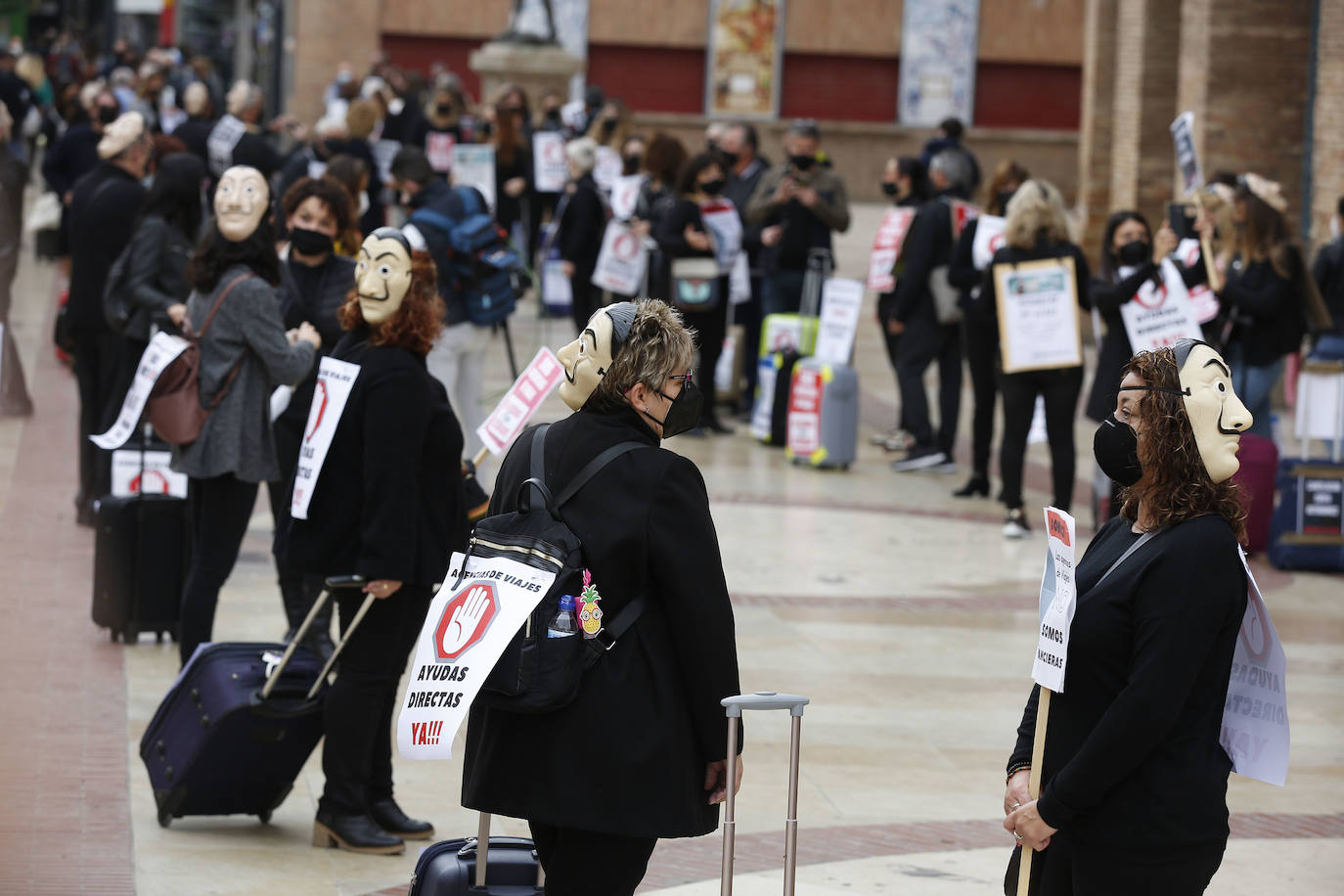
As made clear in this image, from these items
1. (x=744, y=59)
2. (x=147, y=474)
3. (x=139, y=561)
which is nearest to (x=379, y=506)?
(x=139, y=561)

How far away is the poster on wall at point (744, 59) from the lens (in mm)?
41062

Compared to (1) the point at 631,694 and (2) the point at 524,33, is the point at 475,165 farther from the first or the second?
(1) the point at 631,694

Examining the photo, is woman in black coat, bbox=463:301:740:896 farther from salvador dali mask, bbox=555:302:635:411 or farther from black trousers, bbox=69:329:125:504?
black trousers, bbox=69:329:125:504

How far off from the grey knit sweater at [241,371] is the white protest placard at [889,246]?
773cm

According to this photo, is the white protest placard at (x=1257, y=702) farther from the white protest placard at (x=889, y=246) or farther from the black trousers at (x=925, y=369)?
the white protest placard at (x=889, y=246)

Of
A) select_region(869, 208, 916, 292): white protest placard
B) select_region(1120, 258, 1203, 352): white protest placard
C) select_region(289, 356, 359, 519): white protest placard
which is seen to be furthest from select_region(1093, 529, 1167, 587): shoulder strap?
select_region(869, 208, 916, 292): white protest placard

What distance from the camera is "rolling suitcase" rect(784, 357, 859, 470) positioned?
14.5 metres

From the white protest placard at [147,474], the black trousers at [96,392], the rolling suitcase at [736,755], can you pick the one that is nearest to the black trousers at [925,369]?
the black trousers at [96,392]

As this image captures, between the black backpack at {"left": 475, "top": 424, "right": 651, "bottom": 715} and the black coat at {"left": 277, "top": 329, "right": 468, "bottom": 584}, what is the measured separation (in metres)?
1.83

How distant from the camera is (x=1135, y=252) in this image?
11688 millimetres

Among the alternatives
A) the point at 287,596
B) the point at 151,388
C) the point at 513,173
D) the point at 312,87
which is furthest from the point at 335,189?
the point at 312,87

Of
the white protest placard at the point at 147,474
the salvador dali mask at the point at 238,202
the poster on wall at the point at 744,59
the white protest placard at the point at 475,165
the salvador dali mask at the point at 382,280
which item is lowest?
the white protest placard at the point at 147,474

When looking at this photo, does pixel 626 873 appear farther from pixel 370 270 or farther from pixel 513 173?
pixel 513 173

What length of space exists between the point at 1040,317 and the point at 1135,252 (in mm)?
698
